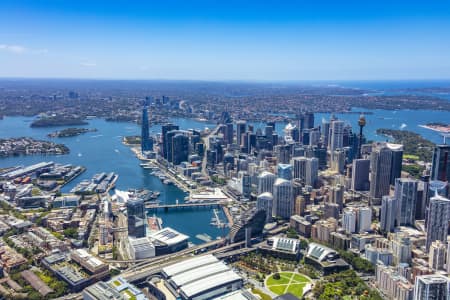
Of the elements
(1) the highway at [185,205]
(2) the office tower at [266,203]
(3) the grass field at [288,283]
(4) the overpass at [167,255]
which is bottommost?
(3) the grass field at [288,283]

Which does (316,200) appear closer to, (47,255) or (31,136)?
(47,255)

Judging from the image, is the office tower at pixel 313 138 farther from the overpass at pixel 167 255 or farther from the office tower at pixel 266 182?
the overpass at pixel 167 255

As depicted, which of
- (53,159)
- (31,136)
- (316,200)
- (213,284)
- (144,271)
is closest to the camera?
(213,284)

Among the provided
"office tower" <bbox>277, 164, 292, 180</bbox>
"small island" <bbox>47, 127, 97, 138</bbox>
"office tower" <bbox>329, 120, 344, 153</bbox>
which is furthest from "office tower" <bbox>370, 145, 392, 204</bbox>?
"small island" <bbox>47, 127, 97, 138</bbox>

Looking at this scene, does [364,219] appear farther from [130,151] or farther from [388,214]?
[130,151]

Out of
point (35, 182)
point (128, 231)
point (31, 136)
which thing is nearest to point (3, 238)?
point (128, 231)

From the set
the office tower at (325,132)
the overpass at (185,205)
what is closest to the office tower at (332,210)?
the overpass at (185,205)
